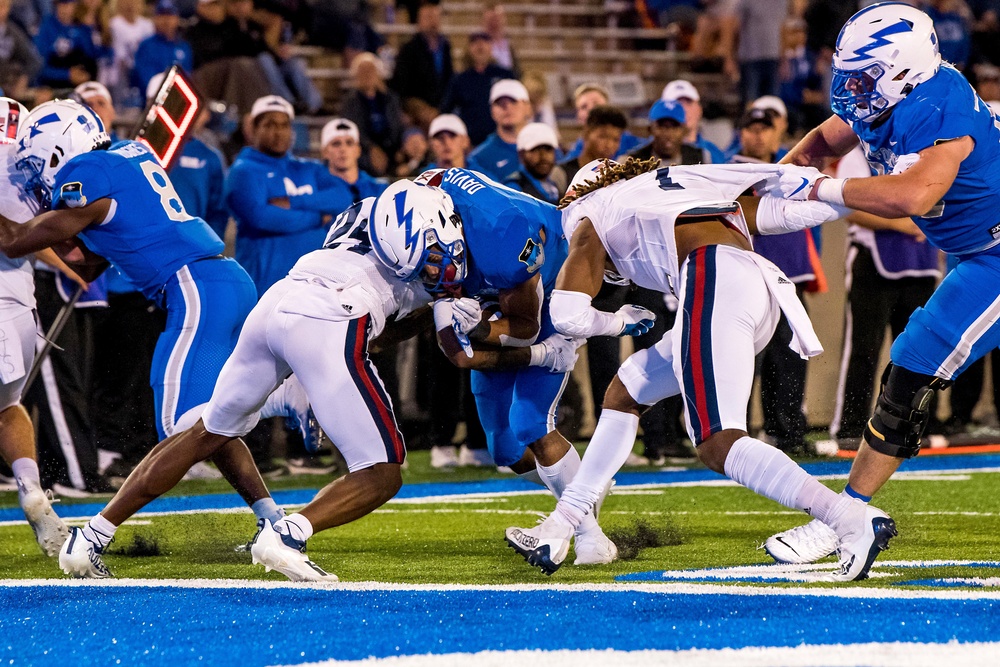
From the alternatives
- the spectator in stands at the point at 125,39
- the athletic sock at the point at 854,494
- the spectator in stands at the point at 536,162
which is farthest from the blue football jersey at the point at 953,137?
the spectator in stands at the point at 125,39

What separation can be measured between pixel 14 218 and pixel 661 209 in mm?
2810

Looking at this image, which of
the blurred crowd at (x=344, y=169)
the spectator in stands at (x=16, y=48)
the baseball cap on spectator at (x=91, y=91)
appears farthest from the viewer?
the spectator in stands at (x=16, y=48)

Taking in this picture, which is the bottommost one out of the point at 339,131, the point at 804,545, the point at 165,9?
the point at 804,545

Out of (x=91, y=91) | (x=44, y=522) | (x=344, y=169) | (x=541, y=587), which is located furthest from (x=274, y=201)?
(x=541, y=587)

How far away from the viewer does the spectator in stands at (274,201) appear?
8203mm

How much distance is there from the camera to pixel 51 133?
17.5 ft

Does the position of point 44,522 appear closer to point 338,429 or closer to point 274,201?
point 338,429

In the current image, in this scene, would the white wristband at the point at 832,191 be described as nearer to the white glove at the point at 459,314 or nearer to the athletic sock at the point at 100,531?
the white glove at the point at 459,314

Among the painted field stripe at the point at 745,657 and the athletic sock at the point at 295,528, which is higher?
the painted field stripe at the point at 745,657

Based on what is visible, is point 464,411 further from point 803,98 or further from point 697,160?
point 803,98

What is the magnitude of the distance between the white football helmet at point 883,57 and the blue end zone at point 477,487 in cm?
202

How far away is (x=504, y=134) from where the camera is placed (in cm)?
913

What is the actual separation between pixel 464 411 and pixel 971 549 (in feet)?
14.9

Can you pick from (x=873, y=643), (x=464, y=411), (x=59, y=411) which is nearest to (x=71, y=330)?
(x=59, y=411)
